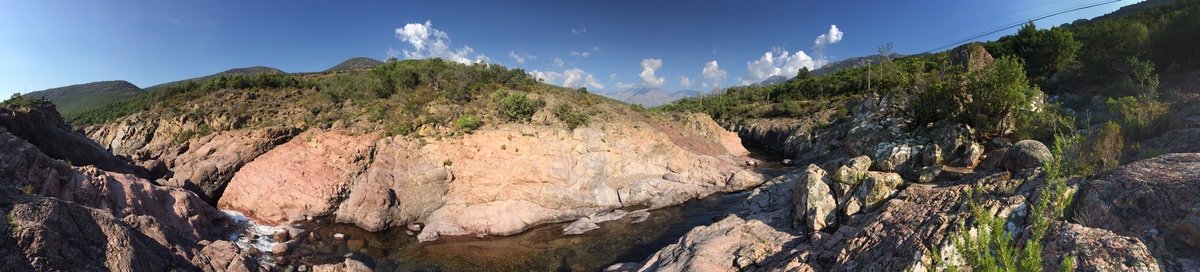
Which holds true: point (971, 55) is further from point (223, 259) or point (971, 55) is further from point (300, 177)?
point (300, 177)

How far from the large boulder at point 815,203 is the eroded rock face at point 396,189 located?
16.7 metres

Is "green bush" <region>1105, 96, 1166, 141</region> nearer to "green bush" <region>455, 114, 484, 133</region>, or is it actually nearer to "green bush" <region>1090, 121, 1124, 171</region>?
"green bush" <region>1090, 121, 1124, 171</region>

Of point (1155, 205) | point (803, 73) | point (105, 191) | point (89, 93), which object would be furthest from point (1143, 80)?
point (89, 93)

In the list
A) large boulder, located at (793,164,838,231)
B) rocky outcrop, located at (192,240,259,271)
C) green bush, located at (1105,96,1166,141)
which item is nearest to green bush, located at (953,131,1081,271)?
large boulder, located at (793,164,838,231)

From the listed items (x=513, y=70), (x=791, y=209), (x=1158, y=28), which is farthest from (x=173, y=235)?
(x=1158, y=28)

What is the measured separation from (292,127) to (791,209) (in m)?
28.4

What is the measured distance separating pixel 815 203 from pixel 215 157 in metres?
29.5

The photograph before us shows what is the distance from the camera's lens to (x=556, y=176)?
22516 millimetres

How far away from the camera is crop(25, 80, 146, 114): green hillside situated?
69.1 metres

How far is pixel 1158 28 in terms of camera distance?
21.5 metres

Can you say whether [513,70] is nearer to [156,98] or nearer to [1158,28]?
[156,98]

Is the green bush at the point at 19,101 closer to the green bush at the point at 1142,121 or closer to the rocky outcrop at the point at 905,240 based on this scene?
the rocky outcrop at the point at 905,240

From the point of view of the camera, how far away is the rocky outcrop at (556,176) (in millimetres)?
19750

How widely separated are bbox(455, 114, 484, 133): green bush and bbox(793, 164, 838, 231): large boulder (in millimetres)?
17809
